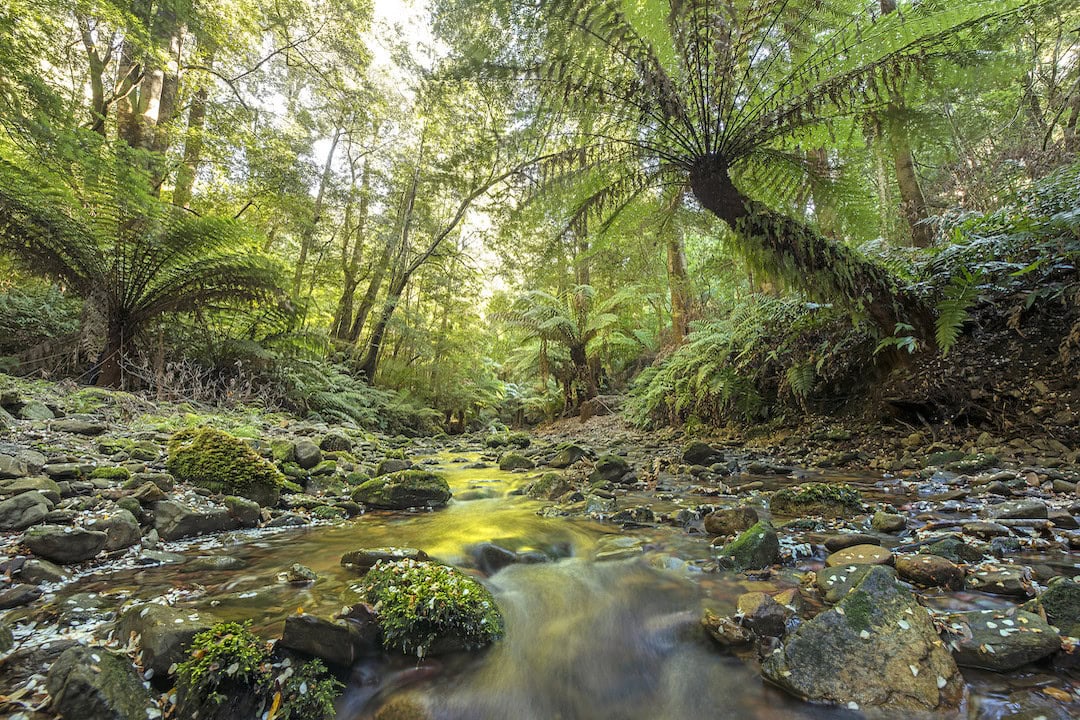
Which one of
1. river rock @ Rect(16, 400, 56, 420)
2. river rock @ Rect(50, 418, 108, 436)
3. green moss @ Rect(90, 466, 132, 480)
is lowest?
green moss @ Rect(90, 466, 132, 480)

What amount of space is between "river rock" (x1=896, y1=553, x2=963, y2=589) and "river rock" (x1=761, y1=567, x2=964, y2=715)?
41 centimetres

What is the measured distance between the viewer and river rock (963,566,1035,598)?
1671mm

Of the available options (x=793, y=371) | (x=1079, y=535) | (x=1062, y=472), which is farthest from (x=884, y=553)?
(x=793, y=371)

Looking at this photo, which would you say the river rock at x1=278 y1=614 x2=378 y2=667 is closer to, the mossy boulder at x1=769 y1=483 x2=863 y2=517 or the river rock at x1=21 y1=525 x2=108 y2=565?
the river rock at x1=21 y1=525 x2=108 y2=565

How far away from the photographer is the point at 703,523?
3.02m

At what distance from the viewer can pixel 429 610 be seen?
173 centimetres

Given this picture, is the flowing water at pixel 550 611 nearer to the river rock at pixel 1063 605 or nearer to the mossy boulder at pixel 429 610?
the mossy boulder at pixel 429 610

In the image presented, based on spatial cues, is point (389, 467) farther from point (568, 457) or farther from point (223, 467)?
point (568, 457)

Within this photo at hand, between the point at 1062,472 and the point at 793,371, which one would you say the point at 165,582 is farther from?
the point at 793,371

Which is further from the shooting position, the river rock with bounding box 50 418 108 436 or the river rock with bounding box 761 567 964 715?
the river rock with bounding box 50 418 108 436

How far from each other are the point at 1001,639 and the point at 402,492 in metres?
3.61

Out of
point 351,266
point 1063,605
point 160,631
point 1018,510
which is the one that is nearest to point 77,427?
point 160,631

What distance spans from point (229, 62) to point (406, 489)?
11.8 meters

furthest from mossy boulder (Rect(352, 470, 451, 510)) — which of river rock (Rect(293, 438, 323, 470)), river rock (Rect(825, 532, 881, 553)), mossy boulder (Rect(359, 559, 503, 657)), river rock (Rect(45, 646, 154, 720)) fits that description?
river rock (Rect(825, 532, 881, 553))
